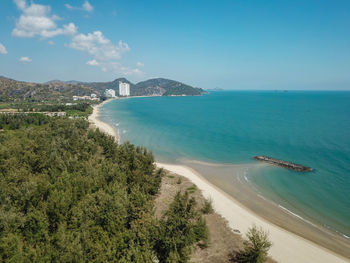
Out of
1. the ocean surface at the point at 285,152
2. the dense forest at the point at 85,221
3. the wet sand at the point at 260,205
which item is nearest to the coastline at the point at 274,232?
A: the wet sand at the point at 260,205

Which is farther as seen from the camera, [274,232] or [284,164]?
[284,164]

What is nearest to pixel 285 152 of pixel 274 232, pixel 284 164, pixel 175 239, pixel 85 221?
pixel 284 164

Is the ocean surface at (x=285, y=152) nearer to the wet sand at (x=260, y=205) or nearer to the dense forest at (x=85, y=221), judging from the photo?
the wet sand at (x=260, y=205)

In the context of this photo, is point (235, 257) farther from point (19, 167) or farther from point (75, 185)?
point (19, 167)

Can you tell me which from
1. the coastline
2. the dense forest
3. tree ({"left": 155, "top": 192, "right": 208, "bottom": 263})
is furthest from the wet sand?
tree ({"left": 155, "top": 192, "right": 208, "bottom": 263})

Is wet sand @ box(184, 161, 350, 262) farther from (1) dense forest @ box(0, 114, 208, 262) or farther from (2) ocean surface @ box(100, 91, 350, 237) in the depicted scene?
(1) dense forest @ box(0, 114, 208, 262)

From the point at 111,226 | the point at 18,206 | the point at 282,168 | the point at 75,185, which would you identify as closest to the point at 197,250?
the point at 111,226

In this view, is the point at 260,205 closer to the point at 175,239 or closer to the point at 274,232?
the point at 274,232

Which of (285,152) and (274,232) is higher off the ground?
(285,152)
